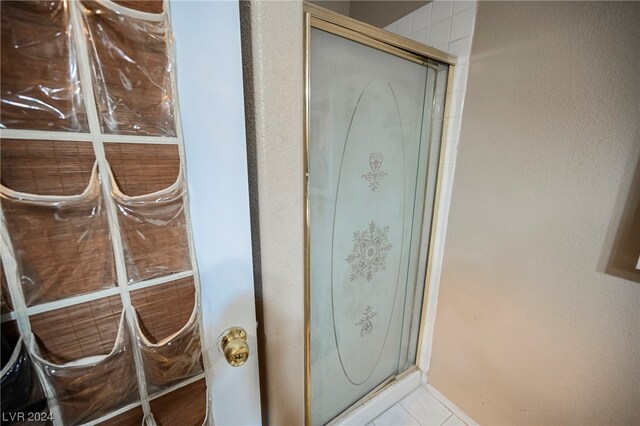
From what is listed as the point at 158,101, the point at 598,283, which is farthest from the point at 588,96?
the point at 158,101

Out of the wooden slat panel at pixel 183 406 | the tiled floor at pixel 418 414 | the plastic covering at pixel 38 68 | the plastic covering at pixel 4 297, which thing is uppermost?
the plastic covering at pixel 38 68

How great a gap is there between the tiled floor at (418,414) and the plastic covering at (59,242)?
1344 millimetres

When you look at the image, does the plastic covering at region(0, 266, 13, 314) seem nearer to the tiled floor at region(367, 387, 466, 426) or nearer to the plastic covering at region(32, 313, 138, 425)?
the plastic covering at region(32, 313, 138, 425)

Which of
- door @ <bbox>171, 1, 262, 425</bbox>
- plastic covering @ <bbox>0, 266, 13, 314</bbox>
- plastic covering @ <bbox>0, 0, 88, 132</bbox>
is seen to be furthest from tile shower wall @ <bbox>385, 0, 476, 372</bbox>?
plastic covering @ <bbox>0, 266, 13, 314</bbox>

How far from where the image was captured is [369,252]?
1016 millimetres

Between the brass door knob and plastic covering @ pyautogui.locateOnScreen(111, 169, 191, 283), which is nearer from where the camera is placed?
plastic covering @ pyautogui.locateOnScreen(111, 169, 191, 283)

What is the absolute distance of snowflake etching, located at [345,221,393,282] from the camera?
974 mm

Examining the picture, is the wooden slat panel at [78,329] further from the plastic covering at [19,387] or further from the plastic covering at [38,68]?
the plastic covering at [38,68]

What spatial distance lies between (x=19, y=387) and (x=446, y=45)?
149 centimetres

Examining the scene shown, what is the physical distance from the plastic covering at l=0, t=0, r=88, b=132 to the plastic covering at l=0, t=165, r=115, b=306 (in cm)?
8

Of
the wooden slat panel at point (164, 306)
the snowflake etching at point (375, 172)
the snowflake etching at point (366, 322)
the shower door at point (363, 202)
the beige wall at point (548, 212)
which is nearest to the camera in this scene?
the wooden slat panel at point (164, 306)

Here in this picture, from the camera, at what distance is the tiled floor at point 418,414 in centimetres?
114

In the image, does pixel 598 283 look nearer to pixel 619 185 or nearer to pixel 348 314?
pixel 619 185

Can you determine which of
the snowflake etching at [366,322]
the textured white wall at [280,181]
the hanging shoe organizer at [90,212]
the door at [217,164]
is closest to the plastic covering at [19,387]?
the hanging shoe organizer at [90,212]
